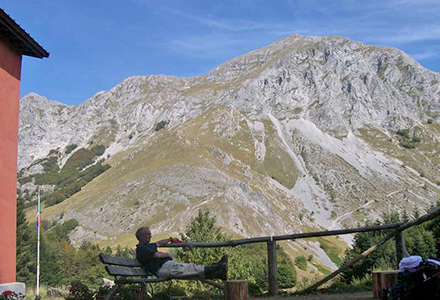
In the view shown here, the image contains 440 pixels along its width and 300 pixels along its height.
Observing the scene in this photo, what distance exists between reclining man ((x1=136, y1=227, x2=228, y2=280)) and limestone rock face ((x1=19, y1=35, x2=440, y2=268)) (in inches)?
3135

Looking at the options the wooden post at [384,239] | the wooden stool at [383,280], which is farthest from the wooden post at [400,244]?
the wooden stool at [383,280]

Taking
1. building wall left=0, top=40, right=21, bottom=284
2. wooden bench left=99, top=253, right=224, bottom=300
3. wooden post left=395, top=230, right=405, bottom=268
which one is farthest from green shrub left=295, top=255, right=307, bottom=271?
wooden bench left=99, top=253, right=224, bottom=300

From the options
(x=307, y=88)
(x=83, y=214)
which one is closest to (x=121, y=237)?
(x=83, y=214)

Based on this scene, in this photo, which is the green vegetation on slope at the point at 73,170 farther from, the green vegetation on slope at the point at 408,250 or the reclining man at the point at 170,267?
the reclining man at the point at 170,267

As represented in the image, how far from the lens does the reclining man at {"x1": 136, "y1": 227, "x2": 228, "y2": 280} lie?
21.3 ft

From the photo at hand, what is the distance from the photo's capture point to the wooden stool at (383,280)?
7.04 m

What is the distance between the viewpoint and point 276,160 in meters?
143

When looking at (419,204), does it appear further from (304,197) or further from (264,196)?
(264,196)

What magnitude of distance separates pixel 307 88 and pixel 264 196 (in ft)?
287

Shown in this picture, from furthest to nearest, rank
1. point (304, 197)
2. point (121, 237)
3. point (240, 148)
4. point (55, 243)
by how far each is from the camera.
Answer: point (240, 148) → point (304, 197) → point (121, 237) → point (55, 243)

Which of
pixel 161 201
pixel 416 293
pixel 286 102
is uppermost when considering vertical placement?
pixel 286 102

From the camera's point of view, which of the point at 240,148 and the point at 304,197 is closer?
the point at 304,197

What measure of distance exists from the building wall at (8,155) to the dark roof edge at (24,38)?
17.2 inches

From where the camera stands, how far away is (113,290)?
21.5ft
